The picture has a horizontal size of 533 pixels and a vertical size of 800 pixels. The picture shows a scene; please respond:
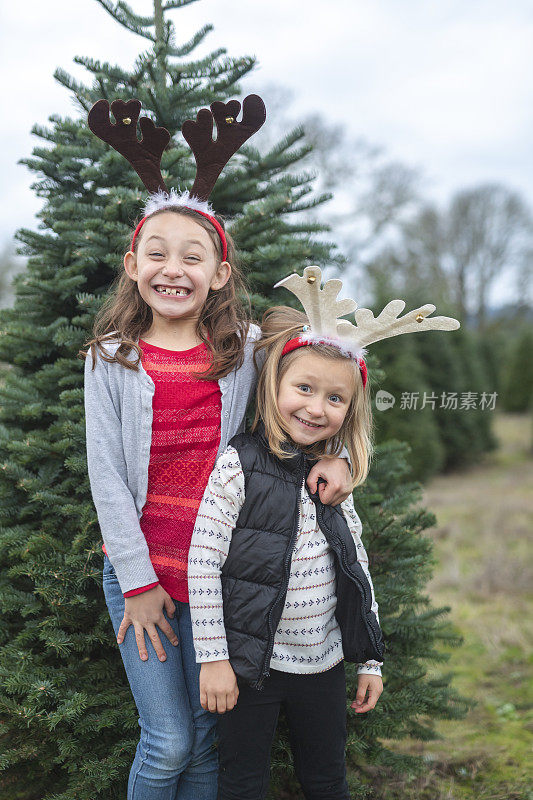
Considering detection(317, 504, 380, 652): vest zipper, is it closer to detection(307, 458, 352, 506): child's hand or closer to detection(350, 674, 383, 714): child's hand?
detection(307, 458, 352, 506): child's hand

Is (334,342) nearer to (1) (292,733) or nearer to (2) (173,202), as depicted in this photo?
(2) (173,202)

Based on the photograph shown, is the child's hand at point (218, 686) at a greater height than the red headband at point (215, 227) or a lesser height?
lesser

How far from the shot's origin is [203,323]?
6.81ft

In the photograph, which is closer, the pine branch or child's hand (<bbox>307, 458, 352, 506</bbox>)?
child's hand (<bbox>307, 458, 352, 506</bbox>)

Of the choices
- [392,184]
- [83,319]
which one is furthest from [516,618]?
[392,184]

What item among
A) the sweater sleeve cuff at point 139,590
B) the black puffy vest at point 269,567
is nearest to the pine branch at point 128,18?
the black puffy vest at point 269,567

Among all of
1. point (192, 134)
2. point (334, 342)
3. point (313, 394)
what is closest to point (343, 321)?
point (334, 342)

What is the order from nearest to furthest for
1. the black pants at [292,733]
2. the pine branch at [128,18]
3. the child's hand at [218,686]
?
the child's hand at [218,686], the black pants at [292,733], the pine branch at [128,18]

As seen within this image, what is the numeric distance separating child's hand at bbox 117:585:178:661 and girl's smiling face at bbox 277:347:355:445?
59 cm

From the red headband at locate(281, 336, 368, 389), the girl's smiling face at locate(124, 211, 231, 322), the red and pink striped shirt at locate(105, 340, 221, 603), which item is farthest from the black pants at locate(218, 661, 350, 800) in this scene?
the girl's smiling face at locate(124, 211, 231, 322)

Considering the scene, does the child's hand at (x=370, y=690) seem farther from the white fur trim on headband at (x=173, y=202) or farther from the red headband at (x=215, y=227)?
the white fur trim on headband at (x=173, y=202)

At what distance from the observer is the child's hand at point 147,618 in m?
1.82

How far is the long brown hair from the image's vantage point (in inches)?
76.0

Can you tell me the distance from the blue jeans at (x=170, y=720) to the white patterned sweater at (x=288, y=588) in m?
0.19
